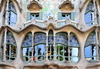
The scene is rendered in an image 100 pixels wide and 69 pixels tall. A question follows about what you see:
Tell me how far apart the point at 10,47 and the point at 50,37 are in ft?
10.5

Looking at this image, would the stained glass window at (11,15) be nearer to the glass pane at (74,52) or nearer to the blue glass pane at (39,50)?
the blue glass pane at (39,50)

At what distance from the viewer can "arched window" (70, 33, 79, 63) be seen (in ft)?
57.9

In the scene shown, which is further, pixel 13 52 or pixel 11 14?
pixel 11 14

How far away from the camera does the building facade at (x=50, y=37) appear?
17141 millimetres

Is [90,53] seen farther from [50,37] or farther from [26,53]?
[26,53]

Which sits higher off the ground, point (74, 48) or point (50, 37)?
point (50, 37)

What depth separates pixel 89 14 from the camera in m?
18.6

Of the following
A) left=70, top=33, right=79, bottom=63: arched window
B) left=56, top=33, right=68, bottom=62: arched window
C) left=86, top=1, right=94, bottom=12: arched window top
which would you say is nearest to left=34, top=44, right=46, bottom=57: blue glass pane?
left=56, top=33, right=68, bottom=62: arched window

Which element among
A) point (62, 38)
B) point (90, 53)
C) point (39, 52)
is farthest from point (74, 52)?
point (39, 52)

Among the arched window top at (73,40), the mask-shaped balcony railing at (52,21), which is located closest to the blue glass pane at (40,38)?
the mask-shaped balcony railing at (52,21)

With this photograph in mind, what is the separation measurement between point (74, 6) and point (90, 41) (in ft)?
11.9

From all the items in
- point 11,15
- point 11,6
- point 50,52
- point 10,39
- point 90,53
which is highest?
point 11,6

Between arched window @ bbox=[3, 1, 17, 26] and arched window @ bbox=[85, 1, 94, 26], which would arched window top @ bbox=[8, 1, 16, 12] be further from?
arched window @ bbox=[85, 1, 94, 26]

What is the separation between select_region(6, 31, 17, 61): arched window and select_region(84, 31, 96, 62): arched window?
561 cm
